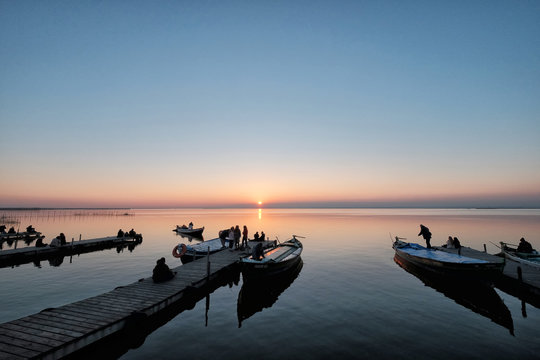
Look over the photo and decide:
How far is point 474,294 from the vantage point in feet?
62.4

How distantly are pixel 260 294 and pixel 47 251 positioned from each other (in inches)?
1225

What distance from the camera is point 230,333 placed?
13164 millimetres

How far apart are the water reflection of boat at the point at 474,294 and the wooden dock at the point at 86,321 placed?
1755cm

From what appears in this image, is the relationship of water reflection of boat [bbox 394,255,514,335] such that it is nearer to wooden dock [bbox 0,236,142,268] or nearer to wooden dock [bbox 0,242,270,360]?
wooden dock [bbox 0,242,270,360]

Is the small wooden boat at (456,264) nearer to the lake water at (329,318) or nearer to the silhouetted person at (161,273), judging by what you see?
the lake water at (329,318)

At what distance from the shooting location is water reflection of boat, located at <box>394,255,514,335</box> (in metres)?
15.4

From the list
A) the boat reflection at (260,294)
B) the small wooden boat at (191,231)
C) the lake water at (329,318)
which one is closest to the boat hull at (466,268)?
the lake water at (329,318)

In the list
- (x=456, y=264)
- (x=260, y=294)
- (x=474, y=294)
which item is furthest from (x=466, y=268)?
(x=260, y=294)

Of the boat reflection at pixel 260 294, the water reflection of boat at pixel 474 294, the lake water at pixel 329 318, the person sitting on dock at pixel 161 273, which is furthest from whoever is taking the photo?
the person sitting on dock at pixel 161 273

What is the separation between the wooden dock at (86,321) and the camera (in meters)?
8.99

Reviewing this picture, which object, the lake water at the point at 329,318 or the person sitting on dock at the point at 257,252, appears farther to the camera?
the person sitting on dock at the point at 257,252

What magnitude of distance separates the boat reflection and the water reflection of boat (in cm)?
1165

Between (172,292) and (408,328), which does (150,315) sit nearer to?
(172,292)

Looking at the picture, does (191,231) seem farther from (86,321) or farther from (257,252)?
(86,321)
